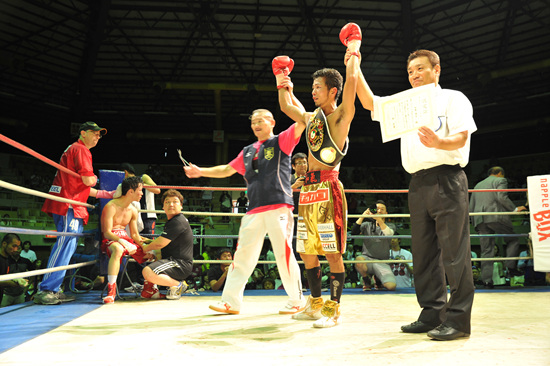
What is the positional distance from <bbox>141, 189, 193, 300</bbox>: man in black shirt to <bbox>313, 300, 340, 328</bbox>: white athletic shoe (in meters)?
1.64

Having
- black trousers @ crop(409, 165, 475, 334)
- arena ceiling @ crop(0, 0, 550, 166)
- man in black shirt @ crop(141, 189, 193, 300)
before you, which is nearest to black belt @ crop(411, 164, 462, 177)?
black trousers @ crop(409, 165, 475, 334)

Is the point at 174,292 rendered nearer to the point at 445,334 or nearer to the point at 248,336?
the point at 248,336

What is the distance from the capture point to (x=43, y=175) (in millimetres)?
15938

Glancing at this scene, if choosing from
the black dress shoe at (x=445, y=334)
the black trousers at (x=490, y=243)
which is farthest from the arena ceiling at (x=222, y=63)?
the black dress shoe at (x=445, y=334)

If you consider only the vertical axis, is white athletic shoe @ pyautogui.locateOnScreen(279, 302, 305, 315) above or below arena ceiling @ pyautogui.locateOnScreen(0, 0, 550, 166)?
below

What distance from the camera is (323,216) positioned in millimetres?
2402

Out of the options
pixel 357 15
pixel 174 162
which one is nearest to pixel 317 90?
pixel 357 15

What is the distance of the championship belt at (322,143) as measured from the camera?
2438 millimetres

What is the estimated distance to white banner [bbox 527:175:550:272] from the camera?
391cm

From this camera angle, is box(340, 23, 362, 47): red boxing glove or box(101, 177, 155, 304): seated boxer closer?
box(340, 23, 362, 47): red boxing glove

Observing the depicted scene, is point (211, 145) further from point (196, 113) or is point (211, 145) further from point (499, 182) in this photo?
point (499, 182)

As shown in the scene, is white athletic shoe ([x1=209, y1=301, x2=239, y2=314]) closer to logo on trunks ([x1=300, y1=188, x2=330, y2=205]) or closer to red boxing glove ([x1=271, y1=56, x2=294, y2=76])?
logo on trunks ([x1=300, y1=188, x2=330, y2=205])

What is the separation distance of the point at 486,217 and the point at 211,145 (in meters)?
13.0

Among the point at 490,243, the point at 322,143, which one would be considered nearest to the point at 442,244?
the point at 322,143
